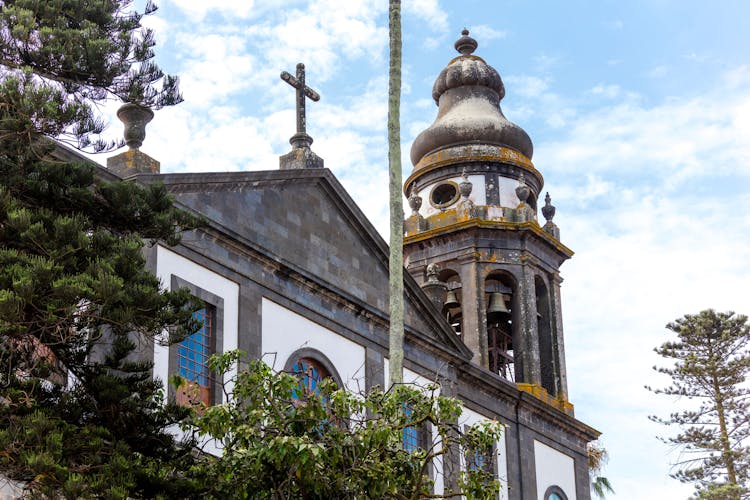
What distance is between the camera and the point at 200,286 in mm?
19719

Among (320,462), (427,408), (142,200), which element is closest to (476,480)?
(427,408)

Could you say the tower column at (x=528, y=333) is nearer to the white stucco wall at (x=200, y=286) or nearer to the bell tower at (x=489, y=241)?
the bell tower at (x=489, y=241)

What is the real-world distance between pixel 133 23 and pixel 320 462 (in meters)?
6.05

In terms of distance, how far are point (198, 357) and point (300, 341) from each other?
228 cm

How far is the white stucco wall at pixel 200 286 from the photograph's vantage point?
18.7m

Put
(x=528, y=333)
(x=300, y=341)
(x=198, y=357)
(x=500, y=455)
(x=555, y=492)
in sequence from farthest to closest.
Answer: (x=528, y=333), (x=555, y=492), (x=500, y=455), (x=300, y=341), (x=198, y=357)

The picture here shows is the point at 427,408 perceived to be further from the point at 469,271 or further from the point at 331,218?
the point at 469,271

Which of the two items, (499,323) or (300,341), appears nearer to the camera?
(300,341)

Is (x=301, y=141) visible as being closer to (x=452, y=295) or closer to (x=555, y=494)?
(x=452, y=295)

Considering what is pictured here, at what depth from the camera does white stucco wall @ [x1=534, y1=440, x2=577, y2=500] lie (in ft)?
91.7

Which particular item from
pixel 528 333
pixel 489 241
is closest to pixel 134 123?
pixel 489 241

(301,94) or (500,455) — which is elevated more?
(301,94)

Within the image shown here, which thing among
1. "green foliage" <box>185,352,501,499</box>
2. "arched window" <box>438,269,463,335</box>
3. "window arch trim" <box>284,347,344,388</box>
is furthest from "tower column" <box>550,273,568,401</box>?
"green foliage" <box>185,352,501,499</box>

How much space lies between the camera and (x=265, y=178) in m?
21.5
